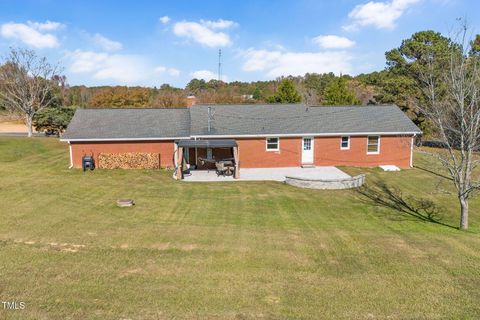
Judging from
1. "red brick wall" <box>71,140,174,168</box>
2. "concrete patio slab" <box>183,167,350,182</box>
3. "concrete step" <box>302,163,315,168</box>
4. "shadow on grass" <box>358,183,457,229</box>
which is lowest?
"shadow on grass" <box>358,183,457,229</box>

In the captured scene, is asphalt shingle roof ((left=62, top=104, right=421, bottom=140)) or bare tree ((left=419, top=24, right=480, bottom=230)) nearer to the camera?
bare tree ((left=419, top=24, right=480, bottom=230))

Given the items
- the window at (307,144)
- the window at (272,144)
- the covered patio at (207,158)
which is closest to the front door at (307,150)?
the window at (307,144)

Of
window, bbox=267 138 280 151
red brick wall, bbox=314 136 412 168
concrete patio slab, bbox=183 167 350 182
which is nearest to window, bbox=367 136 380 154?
red brick wall, bbox=314 136 412 168

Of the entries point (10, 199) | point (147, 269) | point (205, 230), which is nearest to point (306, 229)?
point (205, 230)

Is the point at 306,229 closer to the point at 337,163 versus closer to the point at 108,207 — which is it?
the point at 108,207

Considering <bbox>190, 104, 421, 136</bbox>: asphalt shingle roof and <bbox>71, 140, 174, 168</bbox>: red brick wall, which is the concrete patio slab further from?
→ <bbox>190, 104, 421, 136</bbox>: asphalt shingle roof

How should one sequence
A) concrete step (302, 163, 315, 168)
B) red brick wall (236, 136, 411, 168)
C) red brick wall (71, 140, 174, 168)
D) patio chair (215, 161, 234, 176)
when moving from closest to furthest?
patio chair (215, 161, 234, 176) < red brick wall (71, 140, 174, 168) < red brick wall (236, 136, 411, 168) < concrete step (302, 163, 315, 168)

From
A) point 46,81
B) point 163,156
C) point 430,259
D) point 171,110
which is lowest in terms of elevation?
point 430,259

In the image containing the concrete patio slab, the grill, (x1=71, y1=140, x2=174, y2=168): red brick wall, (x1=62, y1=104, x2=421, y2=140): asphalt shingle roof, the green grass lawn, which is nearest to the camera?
the green grass lawn
